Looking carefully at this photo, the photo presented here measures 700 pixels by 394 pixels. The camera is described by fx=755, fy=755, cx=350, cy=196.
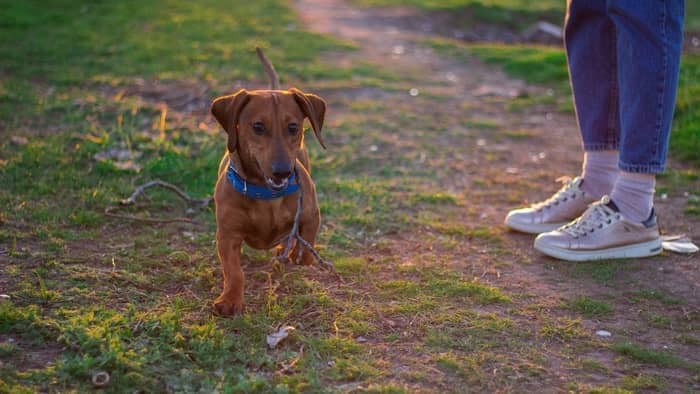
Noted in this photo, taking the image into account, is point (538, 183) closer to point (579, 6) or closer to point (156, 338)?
point (579, 6)

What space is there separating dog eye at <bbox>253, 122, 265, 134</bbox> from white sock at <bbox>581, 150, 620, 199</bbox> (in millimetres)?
1797

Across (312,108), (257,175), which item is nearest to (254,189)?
(257,175)

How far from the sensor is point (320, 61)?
8.09m

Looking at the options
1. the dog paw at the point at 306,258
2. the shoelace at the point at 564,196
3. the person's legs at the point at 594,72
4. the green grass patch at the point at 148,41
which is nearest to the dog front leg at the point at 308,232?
the dog paw at the point at 306,258

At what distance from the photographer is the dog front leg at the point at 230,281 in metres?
2.88

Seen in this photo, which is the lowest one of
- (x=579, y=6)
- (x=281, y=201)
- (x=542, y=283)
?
(x=542, y=283)

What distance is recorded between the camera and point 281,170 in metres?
2.93

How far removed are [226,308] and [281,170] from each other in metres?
0.57

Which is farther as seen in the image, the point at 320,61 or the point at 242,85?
the point at 320,61

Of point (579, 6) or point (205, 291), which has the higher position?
point (579, 6)

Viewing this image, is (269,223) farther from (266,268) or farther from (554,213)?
(554,213)

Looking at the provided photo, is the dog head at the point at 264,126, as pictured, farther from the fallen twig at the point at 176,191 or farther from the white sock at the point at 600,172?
the white sock at the point at 600,172

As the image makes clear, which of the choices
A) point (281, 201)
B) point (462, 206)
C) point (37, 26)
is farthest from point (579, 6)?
point (37, 26)

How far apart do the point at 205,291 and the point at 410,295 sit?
858 mm
